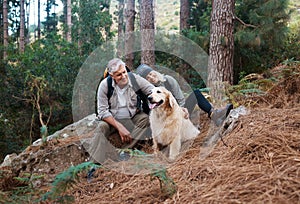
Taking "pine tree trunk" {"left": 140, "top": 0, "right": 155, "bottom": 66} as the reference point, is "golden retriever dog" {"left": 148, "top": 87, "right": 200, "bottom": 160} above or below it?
below

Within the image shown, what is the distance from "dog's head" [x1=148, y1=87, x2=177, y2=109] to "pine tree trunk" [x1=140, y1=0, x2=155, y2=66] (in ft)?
17.3

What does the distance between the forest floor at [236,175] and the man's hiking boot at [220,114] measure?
2.09 ft

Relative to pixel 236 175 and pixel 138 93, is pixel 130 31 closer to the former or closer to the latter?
pixel 138 93

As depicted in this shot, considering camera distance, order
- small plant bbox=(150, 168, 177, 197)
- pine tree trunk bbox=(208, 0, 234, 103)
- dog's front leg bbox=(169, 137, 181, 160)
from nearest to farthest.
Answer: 1. small plant bbox=(150, 168, 177, 197)
2. dog's front leg bbox=(169, 137, 181, 160)
3. pine tree trunk bbox=(208, 0, 234, 103)

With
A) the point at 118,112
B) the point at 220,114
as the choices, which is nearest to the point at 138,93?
the point at 118,112

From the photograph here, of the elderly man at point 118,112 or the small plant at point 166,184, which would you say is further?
the elderly man at point 118,112

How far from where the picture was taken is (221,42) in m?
6.36

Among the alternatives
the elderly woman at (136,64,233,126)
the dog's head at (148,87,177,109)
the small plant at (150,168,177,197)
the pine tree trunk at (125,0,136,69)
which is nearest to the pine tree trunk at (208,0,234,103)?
the elderly woman at (136,64,233,126)

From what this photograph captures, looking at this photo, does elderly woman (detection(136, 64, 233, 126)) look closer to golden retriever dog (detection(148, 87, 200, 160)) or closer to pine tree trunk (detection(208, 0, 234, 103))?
golden retriever dog (detection(148, 87, 200, 160))

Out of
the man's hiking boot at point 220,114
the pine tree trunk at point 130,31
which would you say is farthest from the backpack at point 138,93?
the pine tree trunk at point 130,31

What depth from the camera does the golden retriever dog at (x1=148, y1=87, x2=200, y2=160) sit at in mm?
3918

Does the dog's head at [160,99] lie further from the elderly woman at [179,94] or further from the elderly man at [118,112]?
the elderly woman at [179,94]

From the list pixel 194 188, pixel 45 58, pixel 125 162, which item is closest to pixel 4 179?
pixel 125 162

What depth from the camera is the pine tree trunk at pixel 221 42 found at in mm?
6262
